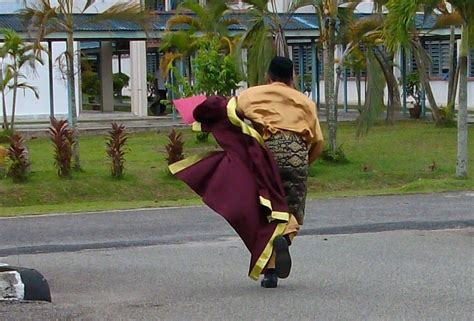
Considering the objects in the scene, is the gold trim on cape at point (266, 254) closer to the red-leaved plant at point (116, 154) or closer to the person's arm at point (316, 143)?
the person's arm at point (316, 143)

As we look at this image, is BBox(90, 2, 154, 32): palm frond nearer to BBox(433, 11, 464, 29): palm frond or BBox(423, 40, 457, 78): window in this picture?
BBox(433, 11, 464, 29): palm frond

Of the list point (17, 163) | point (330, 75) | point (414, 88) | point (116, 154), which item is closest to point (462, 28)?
point (330, 75)

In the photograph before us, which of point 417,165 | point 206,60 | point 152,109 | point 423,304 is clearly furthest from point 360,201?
point 152,109

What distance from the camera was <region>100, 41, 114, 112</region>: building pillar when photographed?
39.1m

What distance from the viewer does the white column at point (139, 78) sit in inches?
1433

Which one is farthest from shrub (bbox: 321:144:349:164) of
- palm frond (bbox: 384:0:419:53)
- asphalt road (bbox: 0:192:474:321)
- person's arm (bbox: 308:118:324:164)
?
person's arm (bbox: 308:118:324:164)

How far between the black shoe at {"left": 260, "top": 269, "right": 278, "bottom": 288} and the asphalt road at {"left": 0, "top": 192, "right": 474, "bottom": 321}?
11 cm

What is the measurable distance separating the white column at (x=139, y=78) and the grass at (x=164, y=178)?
11.3 m

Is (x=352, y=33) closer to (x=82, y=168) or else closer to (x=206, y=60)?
(x=206, y=60)

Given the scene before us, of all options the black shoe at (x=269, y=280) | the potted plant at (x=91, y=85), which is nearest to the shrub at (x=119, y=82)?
the potted plant at (x=91, y=85)

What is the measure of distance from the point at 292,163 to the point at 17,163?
10.0 meters

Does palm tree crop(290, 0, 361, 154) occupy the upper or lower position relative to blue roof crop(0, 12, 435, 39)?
lower

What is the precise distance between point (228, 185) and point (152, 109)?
101 ft

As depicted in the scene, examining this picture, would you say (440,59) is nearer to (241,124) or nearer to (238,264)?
(238,264)
